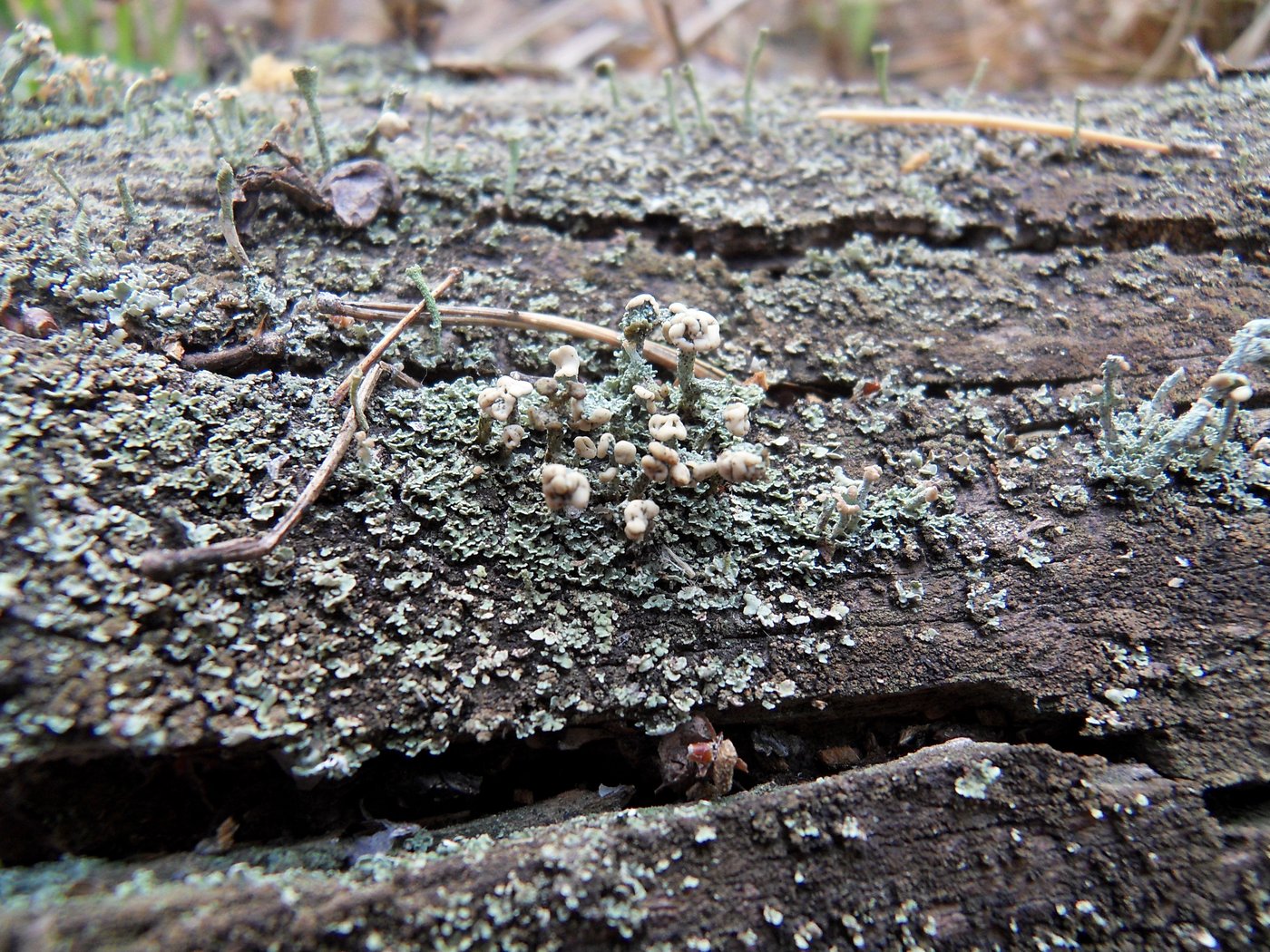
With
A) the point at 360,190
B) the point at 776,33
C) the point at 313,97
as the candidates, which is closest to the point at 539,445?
the point at 360,190

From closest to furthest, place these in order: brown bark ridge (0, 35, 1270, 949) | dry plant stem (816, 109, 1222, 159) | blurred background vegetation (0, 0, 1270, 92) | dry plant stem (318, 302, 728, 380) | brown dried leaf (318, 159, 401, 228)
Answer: brown bark ridge (0, 35, 1270, 949) < dry plant stem (318, 302, 728, 380) < brown dried leaf (318, 159, 401, 228) < dry plant stem (816, 109, 1222, 159) < blurred background vegetation (0, 0, 1270, 92)

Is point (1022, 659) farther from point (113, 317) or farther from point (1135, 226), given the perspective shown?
point (113, 317)

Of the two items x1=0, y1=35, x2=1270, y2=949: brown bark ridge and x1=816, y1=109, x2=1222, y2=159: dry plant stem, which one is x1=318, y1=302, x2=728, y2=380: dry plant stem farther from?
x1=816, y1=109, x2=1222, y2=159: dry plant stem

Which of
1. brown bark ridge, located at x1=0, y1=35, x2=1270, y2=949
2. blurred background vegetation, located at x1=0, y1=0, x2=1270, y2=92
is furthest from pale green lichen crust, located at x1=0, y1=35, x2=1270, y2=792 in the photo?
blurred background vegetation, located at x1=0, y1=0, x2=1270, y2=92

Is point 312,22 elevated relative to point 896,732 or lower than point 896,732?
elevated

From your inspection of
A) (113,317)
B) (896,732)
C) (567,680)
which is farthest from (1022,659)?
(113,317)

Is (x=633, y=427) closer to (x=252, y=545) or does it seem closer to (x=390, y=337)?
(x=390, y=337)

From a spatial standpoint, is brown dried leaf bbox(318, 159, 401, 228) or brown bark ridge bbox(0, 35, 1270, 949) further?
brown dried leaf bbox(318, 159, 401, 228)

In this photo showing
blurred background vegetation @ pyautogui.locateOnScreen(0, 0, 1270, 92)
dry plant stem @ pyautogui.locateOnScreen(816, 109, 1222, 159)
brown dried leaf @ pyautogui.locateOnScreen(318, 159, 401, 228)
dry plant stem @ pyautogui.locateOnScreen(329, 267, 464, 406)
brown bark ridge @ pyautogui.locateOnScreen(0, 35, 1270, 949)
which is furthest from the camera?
blurred background vegetation @ pyautogui.locateOnScreen(0, 0, 1270, 92)
